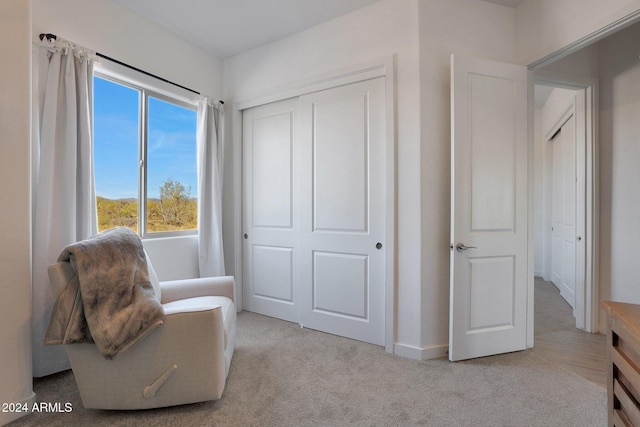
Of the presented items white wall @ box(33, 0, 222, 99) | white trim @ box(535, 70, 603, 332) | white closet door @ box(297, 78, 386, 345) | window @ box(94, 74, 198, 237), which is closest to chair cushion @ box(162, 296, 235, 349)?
white closet door @ box(297, 78, 386, 345)

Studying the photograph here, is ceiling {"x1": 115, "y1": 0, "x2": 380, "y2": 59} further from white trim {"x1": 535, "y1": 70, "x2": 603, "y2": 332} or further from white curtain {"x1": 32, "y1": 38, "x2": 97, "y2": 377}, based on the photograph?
white trim {"x1": 535, "y1": 70, "x2": 603, "y2": 332}

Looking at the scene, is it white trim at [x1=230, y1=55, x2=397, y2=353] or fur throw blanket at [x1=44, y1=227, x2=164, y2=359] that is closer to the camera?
fur throw blanket at [x1=44, y1=227, x2=164, y2=359]

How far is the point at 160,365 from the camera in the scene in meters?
1.56

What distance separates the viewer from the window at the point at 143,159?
8.09 feet

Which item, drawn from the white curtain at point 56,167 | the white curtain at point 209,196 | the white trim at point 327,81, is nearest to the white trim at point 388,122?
the white trim at point 327,81

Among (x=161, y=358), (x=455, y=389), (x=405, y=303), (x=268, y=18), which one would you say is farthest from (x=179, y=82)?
(x=455, y=389)

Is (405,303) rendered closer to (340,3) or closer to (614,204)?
(614,204)

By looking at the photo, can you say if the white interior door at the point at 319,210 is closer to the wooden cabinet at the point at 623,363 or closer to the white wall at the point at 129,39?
the white wall at the point at 129,39

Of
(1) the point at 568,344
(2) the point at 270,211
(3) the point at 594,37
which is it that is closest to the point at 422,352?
(1) the point at 568,344

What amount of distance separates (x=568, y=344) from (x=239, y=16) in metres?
3.94

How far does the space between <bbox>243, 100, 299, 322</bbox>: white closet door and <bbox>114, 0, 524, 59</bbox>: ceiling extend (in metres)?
0.65

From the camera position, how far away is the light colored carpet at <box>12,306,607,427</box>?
1563 mm

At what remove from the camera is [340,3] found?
243cm

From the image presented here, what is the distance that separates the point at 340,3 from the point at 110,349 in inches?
110
